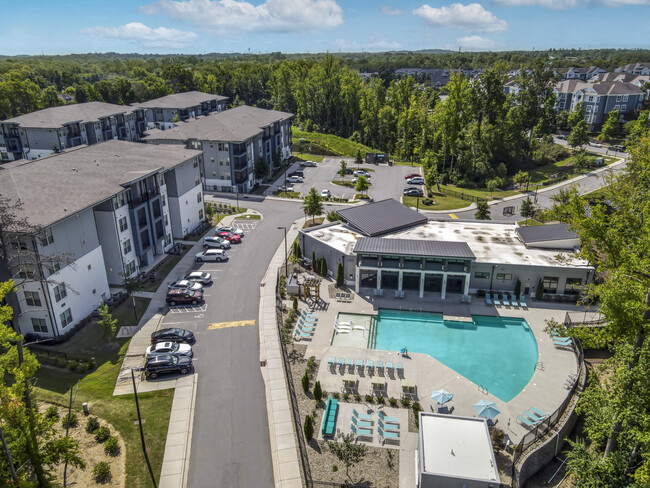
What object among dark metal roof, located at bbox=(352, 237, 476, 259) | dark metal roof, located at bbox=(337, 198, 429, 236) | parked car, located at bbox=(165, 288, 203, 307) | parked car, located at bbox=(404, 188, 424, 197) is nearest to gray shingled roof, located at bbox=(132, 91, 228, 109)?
parked car, located at bbox=(404, 188, 424, 197)

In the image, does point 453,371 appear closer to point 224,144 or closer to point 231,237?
point 231,237

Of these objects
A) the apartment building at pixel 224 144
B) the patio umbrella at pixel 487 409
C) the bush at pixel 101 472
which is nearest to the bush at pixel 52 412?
the bush at pixel 101 472

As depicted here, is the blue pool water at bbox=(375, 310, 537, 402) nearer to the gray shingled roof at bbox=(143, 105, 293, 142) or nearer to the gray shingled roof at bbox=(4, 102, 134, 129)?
the gray shingled roof at bbox=(143, 105, 293, 142)

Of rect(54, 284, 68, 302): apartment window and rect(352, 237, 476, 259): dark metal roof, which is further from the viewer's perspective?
rect(352, 237, 476, 259): dark metal roof

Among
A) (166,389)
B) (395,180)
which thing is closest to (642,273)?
(166,389)

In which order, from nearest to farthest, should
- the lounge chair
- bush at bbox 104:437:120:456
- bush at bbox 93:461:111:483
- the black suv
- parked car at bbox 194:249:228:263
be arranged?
bush at bbox 93:461:111:483 → bush at bbox 104:437:120:456 → the lounge chair → the black suv → parked car at bbox 194:249:228:263

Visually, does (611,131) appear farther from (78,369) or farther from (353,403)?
(78,369)

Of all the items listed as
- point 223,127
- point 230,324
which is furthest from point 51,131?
point 230,324
